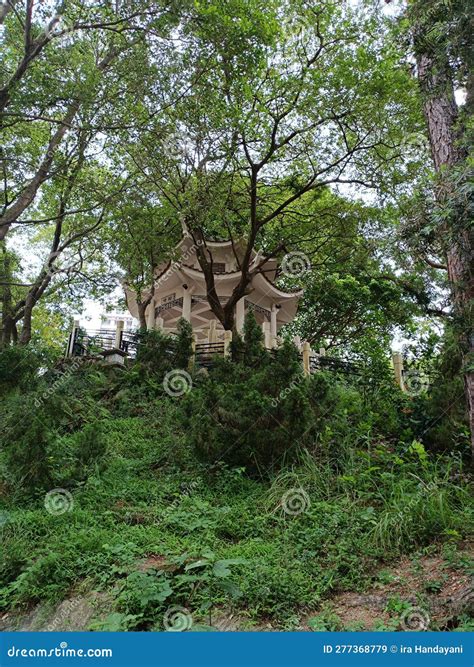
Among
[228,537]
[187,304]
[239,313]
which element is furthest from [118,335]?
[228,537]

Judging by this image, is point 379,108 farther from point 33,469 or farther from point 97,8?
point 33,469

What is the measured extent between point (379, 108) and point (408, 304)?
614 centimetres

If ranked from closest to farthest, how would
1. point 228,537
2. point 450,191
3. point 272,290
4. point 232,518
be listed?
point 450,191 < point 228,537 < point 232,518 < point 272,290

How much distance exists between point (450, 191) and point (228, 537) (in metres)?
3.94

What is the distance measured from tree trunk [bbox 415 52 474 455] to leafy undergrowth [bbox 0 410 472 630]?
1.21 metres

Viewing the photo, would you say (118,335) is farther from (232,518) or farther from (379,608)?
(379,608)

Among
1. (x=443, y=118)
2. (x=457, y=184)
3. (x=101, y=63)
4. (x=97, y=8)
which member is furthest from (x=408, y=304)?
(x=101, y=63)

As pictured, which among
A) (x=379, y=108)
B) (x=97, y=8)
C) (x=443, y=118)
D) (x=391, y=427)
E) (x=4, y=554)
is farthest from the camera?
(x=379, y=108)

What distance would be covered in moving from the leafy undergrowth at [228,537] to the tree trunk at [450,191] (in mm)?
1209

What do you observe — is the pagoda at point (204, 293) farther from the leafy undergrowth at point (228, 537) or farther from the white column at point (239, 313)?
the leafy undergrowth at point (228, 537)

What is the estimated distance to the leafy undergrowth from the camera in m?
3.76

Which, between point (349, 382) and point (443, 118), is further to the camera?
point (349, 382)

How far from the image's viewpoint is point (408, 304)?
5.89m

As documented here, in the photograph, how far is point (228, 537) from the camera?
16.3ft
